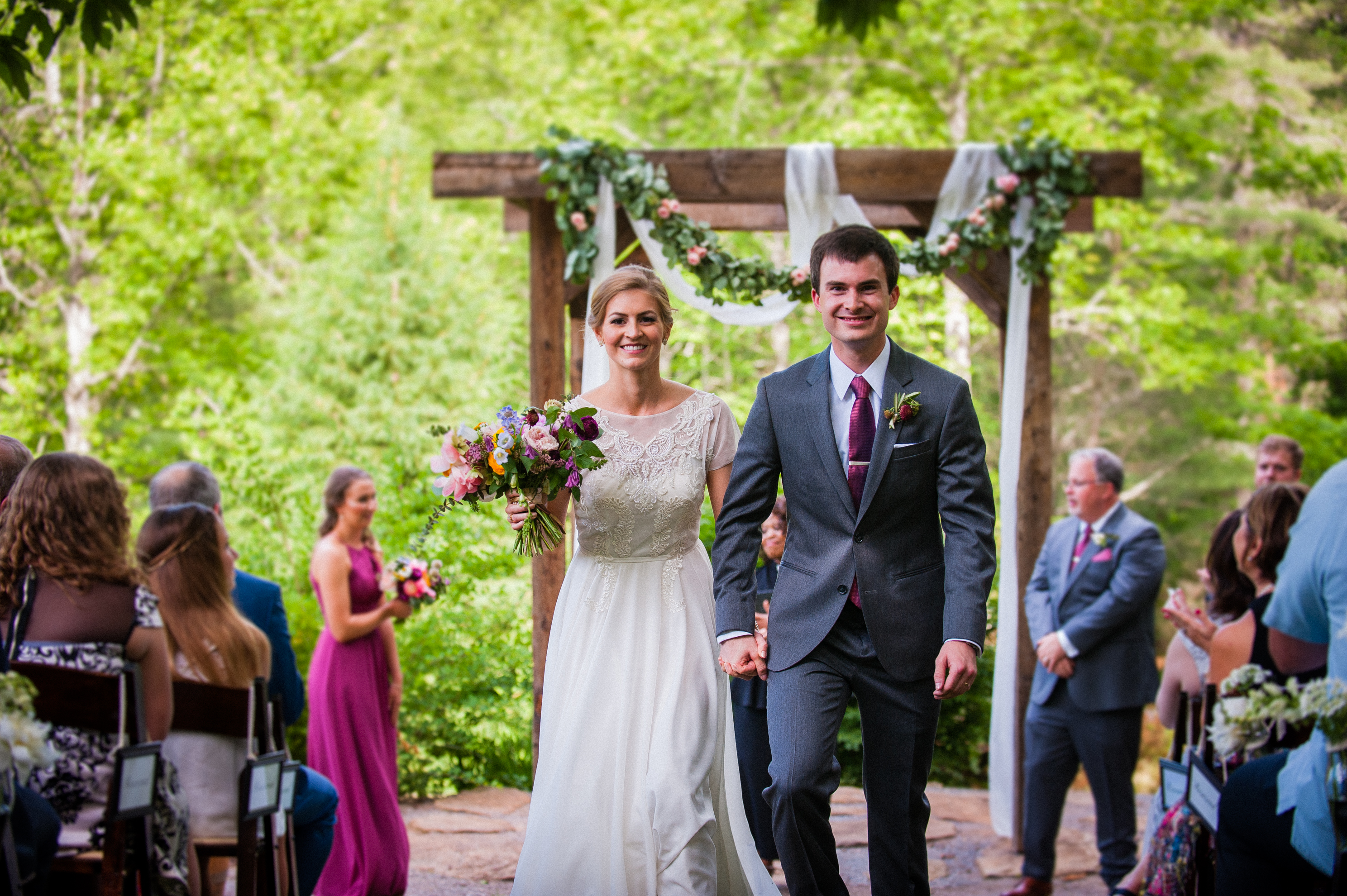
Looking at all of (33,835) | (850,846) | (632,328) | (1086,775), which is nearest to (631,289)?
(632,328)

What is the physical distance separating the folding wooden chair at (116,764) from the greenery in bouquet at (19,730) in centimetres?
49

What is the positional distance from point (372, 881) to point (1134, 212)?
1138 centimetres

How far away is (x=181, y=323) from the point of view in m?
14.8

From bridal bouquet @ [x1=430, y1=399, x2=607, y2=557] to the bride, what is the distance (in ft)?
0.32

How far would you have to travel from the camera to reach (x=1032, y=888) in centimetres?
513

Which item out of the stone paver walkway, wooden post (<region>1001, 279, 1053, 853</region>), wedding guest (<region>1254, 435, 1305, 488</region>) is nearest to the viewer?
the stone paver walkway

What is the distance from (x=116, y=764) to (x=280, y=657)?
4.39 ft

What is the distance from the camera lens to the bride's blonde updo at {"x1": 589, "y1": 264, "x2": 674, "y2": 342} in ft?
12.4

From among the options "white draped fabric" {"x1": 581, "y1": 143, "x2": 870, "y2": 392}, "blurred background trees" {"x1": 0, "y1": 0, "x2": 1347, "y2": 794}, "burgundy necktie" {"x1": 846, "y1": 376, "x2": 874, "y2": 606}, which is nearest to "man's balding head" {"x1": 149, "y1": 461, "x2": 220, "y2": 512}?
"white draped fabric" {"x1": 581, "y1": 143, "x2": 870, "y2": 392}

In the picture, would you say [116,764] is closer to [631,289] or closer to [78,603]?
[78,603]

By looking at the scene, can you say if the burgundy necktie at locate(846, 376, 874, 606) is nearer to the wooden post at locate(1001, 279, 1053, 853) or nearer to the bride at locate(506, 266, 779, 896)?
the bride at locate(506, 266, 779, 896)

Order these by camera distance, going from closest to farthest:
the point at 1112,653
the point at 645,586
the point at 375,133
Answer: the point at 645,586 → the point at 1112,653 → the point at 375,133

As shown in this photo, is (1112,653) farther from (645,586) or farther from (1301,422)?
(1301,422)

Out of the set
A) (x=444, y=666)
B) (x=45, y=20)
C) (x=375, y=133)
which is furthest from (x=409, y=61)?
(x=45, y=20)
